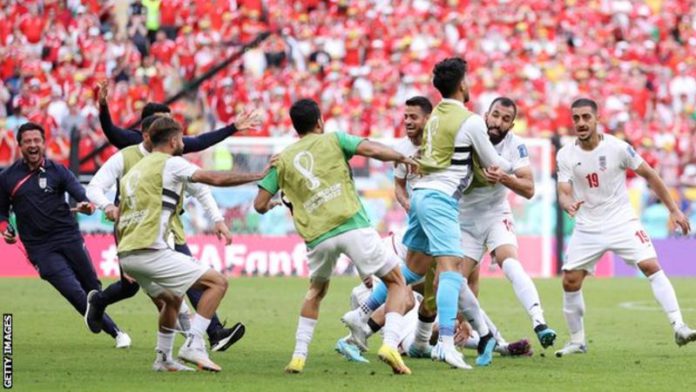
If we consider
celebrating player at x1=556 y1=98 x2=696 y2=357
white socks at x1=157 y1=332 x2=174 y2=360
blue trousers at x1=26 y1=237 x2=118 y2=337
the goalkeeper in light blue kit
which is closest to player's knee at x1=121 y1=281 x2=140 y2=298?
blue trousers at x1=26 y1=237 x2=118 y2=337

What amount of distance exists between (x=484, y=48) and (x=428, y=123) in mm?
21953

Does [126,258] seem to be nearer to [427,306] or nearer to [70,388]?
[70,388]

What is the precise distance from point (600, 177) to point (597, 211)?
13.4 inches

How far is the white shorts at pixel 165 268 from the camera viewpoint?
12281 mm

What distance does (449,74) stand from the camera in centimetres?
1266

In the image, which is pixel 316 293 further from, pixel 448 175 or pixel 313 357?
pixel 313 357

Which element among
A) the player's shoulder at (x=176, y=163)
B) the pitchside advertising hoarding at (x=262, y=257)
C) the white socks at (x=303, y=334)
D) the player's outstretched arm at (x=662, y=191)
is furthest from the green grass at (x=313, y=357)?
the pitchside advertising hoarding at (x=262, y=257)

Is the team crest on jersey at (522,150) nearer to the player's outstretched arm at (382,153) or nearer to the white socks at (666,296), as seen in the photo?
the white socks at (666,296)

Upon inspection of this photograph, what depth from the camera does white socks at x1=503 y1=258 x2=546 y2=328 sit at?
13.8 m

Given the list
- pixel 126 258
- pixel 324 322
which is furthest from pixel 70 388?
pixel 324 322

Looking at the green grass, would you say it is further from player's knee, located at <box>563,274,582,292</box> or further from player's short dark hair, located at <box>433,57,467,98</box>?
player's short dark hair, located at <box>433,57,467,98</box>

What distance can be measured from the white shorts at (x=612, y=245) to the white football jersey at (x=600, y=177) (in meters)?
0.09

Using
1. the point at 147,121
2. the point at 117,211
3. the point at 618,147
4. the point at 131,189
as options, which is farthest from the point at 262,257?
the point at 131,189

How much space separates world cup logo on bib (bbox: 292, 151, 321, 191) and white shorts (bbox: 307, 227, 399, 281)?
0.45 meters
